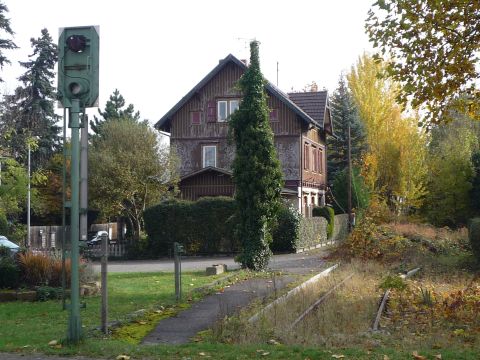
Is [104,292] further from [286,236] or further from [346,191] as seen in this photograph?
[346,191]

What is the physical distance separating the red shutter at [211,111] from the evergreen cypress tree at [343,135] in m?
18.7

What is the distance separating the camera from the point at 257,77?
70.4ft

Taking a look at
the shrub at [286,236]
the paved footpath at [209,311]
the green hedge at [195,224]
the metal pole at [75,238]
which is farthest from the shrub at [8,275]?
the shrub at [286,236]

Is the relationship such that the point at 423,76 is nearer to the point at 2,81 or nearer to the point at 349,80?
the point at 2,81

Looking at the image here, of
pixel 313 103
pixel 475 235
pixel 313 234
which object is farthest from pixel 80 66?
pixel 313 103

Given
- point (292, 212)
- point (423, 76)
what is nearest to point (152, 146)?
point (292, 212)

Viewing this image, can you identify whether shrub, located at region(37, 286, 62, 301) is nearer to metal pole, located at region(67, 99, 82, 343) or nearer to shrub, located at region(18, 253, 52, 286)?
shrub, located at region(18, 253, 52, 286)

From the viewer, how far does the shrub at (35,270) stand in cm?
1562

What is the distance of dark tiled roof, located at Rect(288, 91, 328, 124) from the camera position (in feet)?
158

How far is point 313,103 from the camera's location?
161ft

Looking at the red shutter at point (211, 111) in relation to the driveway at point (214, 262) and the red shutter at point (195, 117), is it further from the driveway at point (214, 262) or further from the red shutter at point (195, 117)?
the driveway at point (214, 262)

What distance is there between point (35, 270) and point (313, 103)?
3577cm

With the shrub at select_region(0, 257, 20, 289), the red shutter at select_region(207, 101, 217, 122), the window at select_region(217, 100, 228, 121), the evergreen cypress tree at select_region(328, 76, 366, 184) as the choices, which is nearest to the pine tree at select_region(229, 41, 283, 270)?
the shrub at select_region(0, 257, 20, 289)

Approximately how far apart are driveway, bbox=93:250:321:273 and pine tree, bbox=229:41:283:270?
6.81ft
